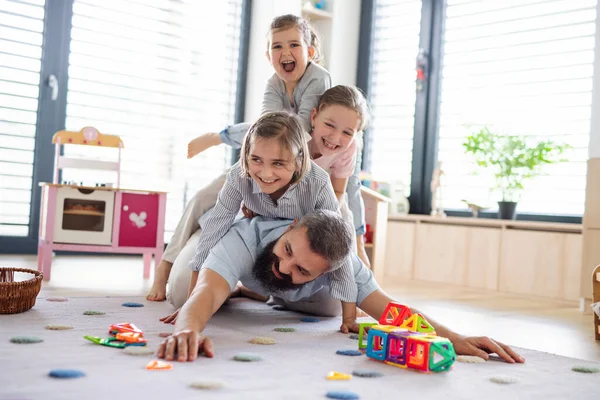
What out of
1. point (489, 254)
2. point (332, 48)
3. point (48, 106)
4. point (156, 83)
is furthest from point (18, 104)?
point (489, 254)

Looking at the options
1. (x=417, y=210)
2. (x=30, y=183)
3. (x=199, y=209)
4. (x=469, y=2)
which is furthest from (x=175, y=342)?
(x=469, y=2)

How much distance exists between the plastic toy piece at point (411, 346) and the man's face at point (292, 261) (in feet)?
0.67

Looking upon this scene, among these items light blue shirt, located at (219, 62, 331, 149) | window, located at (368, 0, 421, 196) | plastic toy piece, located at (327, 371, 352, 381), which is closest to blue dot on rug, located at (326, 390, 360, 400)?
plastic toy piece, located at (327, 371, 352, 381)

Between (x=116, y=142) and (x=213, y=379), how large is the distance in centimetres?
249

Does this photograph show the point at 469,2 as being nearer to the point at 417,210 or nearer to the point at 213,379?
the point at 417,210

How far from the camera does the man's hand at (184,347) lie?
1347 mm

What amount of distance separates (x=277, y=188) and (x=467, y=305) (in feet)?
4.98

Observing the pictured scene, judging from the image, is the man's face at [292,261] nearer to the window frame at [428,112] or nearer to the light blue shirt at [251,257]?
the light blue shirt at [251,257]

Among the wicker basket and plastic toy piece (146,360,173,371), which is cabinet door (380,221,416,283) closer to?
the wicker basket

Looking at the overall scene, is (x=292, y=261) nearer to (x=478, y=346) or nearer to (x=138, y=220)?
(x=478, y=346)

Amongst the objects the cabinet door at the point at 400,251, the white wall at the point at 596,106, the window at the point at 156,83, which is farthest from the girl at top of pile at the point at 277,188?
the window at the point at 156,83

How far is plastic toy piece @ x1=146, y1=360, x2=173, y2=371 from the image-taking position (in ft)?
4.15

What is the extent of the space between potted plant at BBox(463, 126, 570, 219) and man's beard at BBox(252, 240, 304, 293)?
2439mm

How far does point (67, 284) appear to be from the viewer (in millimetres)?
2742
